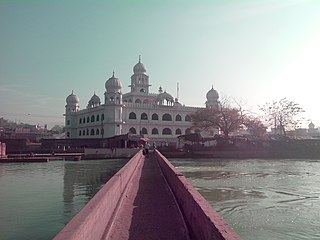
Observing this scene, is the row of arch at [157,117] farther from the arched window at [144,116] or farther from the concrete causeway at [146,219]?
the concrete causeway at [146,219]

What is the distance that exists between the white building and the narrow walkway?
55.7m

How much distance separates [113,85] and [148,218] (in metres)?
60.4

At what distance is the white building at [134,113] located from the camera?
6781 centimetres

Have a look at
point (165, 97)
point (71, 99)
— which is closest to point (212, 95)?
point (165, 97)

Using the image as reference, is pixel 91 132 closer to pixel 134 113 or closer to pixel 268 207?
pixel 134 113

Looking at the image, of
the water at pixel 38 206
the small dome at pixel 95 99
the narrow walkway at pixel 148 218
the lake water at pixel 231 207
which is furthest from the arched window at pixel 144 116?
the narrow walkway at pixel 148 218

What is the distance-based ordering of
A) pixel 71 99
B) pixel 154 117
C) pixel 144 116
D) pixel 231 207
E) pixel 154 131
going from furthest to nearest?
pixel 71 99 → pixel 154 117 → pixel 154 131 → pixel 144 116 → pixel 231 207

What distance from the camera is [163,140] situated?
236 ft

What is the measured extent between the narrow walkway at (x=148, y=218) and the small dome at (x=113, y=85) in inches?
2205

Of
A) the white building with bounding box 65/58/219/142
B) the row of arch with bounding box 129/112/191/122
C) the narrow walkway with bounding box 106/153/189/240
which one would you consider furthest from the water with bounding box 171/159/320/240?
the row of arch with bounding box 129/112/191/122

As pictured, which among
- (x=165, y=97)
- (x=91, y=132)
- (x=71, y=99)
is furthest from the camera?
(x=71, y=99)

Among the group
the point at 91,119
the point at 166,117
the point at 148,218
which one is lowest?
the point at 148,218

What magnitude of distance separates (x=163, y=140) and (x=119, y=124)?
10.1 meters

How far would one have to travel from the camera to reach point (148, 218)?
8703 mm
